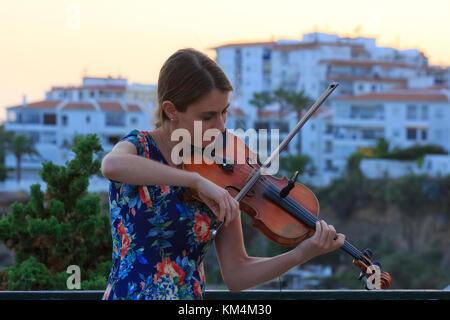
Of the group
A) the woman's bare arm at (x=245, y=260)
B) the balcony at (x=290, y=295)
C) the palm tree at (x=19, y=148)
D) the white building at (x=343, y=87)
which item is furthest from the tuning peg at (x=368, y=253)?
the palm tree at (x=19, y=148)

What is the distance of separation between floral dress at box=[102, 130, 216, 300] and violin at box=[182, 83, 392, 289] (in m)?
0.16

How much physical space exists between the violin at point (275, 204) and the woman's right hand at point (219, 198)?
181 millimetres

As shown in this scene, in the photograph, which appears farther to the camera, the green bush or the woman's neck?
the green bush

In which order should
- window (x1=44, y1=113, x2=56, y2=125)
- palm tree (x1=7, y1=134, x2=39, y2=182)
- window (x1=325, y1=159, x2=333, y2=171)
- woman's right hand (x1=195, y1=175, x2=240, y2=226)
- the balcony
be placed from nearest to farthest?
woman's right hand (x1=195, y1=175, x2=240, y2=226)
the balcony
palm tree (x1=7, y1=134, x2=39, y2=182)
window (x1=325, y1=159, x2=333, y2=171)
window (x1=44, y1=113, x2=56, y2=125)

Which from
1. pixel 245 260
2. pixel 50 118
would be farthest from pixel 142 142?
pixel 50 118

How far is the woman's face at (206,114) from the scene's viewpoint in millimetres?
1518

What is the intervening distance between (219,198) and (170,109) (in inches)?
8.8

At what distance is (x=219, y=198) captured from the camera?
4.81ft

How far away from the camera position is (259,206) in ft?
5.66

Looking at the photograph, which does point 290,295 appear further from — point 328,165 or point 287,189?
point 328,165

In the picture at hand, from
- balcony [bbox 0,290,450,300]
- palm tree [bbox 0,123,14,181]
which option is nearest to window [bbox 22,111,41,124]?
palm tree [bbox 0,123,14,181]

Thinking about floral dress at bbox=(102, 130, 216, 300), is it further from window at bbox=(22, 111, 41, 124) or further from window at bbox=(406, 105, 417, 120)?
window at bbox=(22, 111, 41, 124)

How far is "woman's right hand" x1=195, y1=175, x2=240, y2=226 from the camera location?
4.81 feet
